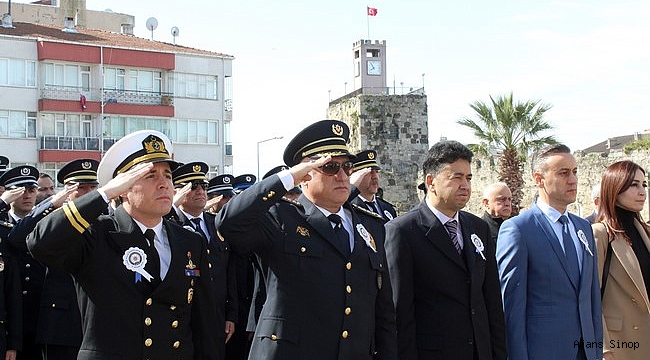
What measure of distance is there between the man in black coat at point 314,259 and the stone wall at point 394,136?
48459 millimetres

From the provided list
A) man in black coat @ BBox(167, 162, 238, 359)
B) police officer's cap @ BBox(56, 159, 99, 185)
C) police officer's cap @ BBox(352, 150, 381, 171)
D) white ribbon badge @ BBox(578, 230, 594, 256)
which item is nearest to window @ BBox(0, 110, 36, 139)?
police officer's cap @ BBox(352, 150, 381, 171)

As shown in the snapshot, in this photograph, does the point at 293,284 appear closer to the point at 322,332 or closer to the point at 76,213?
the point at 322,332

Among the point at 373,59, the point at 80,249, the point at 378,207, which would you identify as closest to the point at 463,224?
the point at 80,249

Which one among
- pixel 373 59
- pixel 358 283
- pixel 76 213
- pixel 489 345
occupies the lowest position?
pixel 489 345

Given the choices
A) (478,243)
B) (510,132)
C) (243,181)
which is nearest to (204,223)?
(243,181)

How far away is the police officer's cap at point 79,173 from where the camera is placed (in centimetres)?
838

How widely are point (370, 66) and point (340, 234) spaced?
54.9m

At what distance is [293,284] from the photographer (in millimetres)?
5219

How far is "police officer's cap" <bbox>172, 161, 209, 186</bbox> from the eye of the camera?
8750mm

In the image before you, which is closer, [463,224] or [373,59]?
[463,224]

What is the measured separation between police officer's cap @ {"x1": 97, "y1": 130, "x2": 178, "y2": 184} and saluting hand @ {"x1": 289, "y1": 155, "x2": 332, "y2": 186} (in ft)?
2.24

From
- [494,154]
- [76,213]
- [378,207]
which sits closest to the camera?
[76,213]

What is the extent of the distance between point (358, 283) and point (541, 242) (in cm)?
169

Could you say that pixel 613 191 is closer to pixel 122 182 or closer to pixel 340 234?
pixel 340 234
